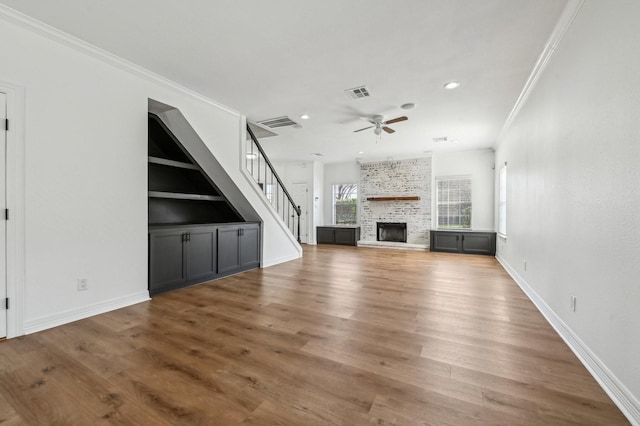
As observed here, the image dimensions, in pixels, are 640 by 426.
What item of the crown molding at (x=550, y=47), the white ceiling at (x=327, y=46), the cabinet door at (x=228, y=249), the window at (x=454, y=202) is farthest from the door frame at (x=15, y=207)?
the window at (x=454, y=202)

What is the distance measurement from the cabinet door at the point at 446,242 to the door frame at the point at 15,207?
26.7 ft

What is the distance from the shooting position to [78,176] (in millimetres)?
2949

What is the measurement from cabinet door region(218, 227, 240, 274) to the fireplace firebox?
5534 mm

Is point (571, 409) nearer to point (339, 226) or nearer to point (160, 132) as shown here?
point (160, 132)

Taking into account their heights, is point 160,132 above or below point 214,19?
below

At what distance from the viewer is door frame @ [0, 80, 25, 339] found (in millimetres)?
2492

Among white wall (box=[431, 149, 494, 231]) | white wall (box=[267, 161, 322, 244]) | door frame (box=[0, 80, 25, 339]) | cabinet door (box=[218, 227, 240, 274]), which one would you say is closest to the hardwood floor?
door frame (box=[0, 80, 25, 339])

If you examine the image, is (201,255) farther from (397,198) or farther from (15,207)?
(397,198)

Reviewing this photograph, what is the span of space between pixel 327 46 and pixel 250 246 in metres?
3.63

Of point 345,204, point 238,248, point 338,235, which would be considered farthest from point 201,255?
point 345,204

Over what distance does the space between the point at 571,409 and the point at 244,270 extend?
181 inches

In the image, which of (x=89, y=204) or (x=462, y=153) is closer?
(x=89, y=204)

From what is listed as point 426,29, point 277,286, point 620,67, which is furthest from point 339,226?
point 620,67

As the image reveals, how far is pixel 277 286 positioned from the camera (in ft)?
13.9
